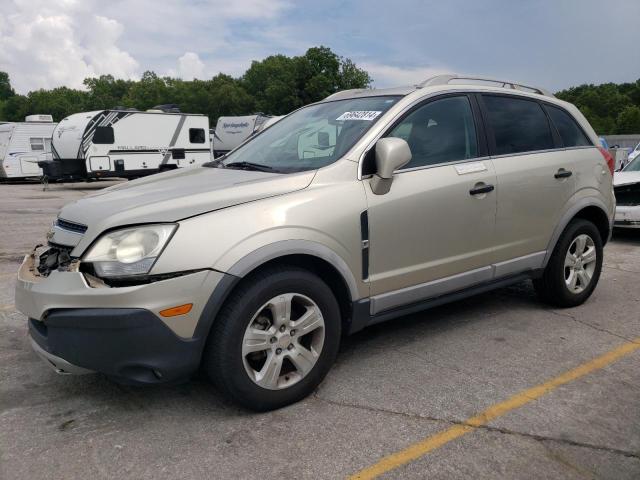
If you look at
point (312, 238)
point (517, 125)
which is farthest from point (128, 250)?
point (517, 125)

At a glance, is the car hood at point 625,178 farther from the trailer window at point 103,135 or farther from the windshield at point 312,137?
the trailer window at point 103,135

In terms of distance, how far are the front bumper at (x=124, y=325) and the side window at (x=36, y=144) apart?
22.4 meters

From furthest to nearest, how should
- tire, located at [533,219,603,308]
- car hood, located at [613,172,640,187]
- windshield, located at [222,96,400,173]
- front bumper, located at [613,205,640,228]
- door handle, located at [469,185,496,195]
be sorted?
car hood, located at [613,172,640,187] → front bumper, located at [613,205,640,228] → tire, located at [533,219,603,308] → door handle, located at [469,185,496,195] → windshield, located at [222,96,400,173]

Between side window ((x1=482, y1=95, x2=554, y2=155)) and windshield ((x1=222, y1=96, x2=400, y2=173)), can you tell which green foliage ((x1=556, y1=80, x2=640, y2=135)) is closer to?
side window ((x1=482, y1=95, x2=554, y2=155))

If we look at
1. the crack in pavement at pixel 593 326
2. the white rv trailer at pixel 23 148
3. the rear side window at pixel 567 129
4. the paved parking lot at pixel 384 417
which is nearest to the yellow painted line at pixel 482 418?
the paved parking lot at pixel 384 417

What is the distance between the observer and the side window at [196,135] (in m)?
21.1

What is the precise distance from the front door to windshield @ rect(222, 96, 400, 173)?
25 centimetres

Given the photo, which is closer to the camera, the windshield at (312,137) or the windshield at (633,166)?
the windshield at (312,137)

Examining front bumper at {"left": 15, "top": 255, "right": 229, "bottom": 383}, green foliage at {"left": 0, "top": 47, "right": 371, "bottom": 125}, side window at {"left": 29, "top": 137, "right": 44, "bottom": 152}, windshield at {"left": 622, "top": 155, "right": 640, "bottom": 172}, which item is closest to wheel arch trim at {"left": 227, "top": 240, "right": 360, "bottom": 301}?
front bumper at {"left": 15, "top": 255, "right": 229, "bottom": 383}

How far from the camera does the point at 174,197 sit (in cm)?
286

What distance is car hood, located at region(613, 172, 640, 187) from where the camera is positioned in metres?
8.04

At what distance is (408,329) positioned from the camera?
13.9 ft

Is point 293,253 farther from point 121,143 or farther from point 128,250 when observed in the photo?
point 121,143

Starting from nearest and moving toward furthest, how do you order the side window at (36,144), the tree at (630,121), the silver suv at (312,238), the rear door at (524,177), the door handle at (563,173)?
1. the silver suv at (312,238)
2. the rear door at (524,177)
3. the door handle at (563,173)
4. the side window at (36,144)
5. the tree at (630,121)
